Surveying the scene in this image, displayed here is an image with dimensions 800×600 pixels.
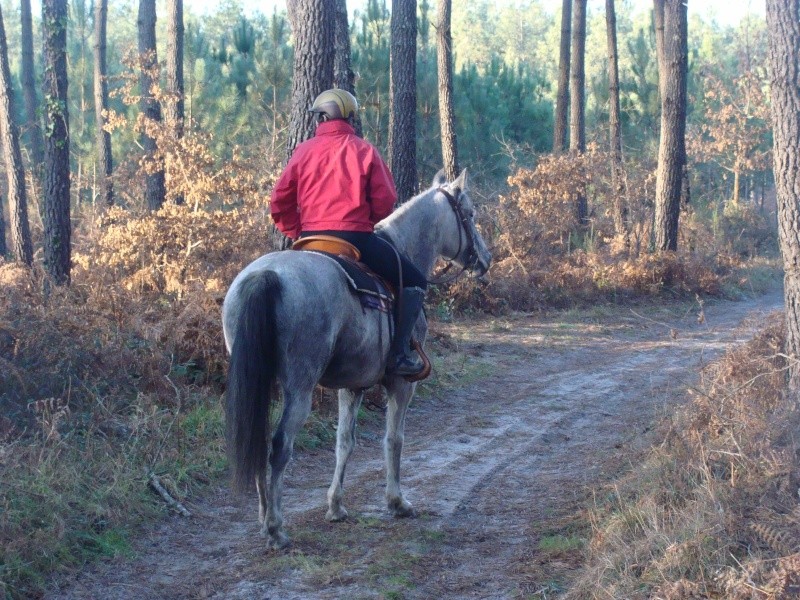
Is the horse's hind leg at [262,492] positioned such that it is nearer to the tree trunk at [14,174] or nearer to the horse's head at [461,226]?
the horse's head at [461,226]

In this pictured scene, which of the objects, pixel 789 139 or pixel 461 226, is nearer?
pixel 789 139

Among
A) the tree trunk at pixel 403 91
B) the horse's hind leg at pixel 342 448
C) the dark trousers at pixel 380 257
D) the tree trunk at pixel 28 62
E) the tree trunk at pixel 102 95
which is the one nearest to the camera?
the dark trousers at pixel 380 257

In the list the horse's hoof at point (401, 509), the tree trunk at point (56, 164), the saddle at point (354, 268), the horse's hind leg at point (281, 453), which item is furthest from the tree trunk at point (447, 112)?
the horse's hind leg at point (281, 453)

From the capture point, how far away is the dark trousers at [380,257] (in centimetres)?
614

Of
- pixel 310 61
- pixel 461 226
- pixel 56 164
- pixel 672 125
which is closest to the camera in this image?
pixel 461 226

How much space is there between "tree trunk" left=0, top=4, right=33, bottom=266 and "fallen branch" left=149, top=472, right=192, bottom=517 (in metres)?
10.1

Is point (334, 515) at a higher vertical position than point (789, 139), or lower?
lower

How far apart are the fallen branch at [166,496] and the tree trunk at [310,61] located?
14.0 ft

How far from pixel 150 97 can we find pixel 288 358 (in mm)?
12928

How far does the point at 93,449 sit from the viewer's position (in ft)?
21.8

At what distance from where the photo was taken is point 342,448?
6414 mm

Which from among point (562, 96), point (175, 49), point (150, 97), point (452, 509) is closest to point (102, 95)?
point (175, 49)

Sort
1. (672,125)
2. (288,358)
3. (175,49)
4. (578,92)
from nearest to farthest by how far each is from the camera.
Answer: (288,358) → (175,49) → (672,125) → (578,92)

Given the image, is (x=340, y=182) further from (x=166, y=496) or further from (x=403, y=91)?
(x=403, y=91)
